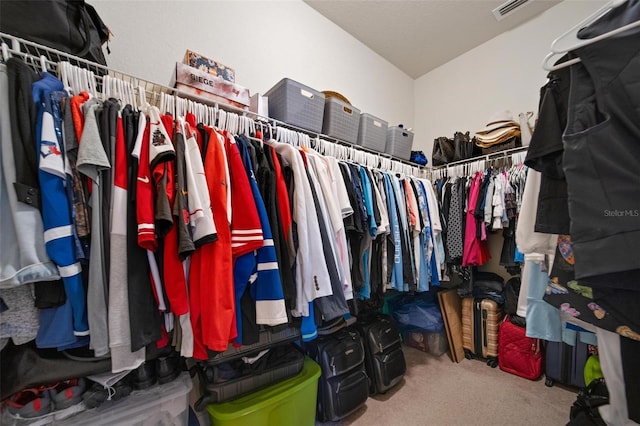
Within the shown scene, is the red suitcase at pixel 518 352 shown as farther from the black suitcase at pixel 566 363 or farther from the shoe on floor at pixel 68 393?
the shoe on floor at pixel 68 393

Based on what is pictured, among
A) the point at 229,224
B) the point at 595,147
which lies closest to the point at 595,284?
the point at 595,147

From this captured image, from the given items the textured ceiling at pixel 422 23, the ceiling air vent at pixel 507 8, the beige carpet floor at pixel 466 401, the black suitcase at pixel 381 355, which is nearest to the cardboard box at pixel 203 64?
the textured ceiling at pixel 422 23

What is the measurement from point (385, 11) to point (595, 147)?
2.31 metres

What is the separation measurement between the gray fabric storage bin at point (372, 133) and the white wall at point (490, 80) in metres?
1.38

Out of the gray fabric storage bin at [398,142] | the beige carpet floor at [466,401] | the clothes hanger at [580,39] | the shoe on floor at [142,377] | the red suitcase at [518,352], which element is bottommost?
the beige carpet floor at [466,401]

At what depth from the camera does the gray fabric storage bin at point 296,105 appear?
1.38m

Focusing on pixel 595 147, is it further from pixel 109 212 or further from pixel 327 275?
pixel 109 212

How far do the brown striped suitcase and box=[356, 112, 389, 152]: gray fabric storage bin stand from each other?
1652 millimetres

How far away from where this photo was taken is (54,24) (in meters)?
0.83

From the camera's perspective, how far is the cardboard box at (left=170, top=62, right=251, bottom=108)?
42.6 inches

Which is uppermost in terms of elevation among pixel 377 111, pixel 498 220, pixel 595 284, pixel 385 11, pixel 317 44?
pixel 385 11

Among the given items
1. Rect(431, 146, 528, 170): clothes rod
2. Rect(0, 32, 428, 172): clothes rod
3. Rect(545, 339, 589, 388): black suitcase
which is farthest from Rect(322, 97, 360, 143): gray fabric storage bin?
Rect(545, 339, 589, 388): black suitcase

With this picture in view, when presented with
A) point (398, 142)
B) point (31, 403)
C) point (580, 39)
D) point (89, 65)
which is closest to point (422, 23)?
Result: point (398, 142)

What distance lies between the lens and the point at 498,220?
1806 mm
